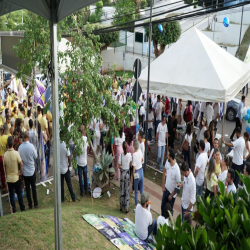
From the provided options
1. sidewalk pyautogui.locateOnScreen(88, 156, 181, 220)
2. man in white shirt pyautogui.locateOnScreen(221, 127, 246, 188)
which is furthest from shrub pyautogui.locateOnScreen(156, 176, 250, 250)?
man in white shirt pyautogui.locateOnScreen(221, 127, 246, 188)

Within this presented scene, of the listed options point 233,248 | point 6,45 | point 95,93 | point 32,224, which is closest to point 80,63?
point 95,93

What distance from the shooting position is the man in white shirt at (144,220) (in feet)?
19.3

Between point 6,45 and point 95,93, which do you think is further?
point 6,45

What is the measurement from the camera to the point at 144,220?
5926 mm

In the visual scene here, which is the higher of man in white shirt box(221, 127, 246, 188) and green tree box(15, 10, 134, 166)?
green tree box(15, 10, 134, 166)

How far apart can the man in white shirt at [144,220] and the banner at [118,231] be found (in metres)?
0.18

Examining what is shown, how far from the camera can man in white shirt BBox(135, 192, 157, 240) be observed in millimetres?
5890

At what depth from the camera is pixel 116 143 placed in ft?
30.1

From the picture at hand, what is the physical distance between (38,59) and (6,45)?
8.35 metres

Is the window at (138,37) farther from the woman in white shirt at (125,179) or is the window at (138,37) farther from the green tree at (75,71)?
the woman in white shirt at (125,179)

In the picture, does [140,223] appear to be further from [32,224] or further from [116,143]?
[116,143]

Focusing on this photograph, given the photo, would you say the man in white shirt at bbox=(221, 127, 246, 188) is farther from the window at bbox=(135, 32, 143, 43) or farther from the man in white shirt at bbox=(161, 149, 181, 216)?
the window at bbox=(135, 32, 143, 43)

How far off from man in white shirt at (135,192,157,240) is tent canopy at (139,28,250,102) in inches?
158

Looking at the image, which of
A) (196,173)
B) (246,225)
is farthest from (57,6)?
(196,173)
